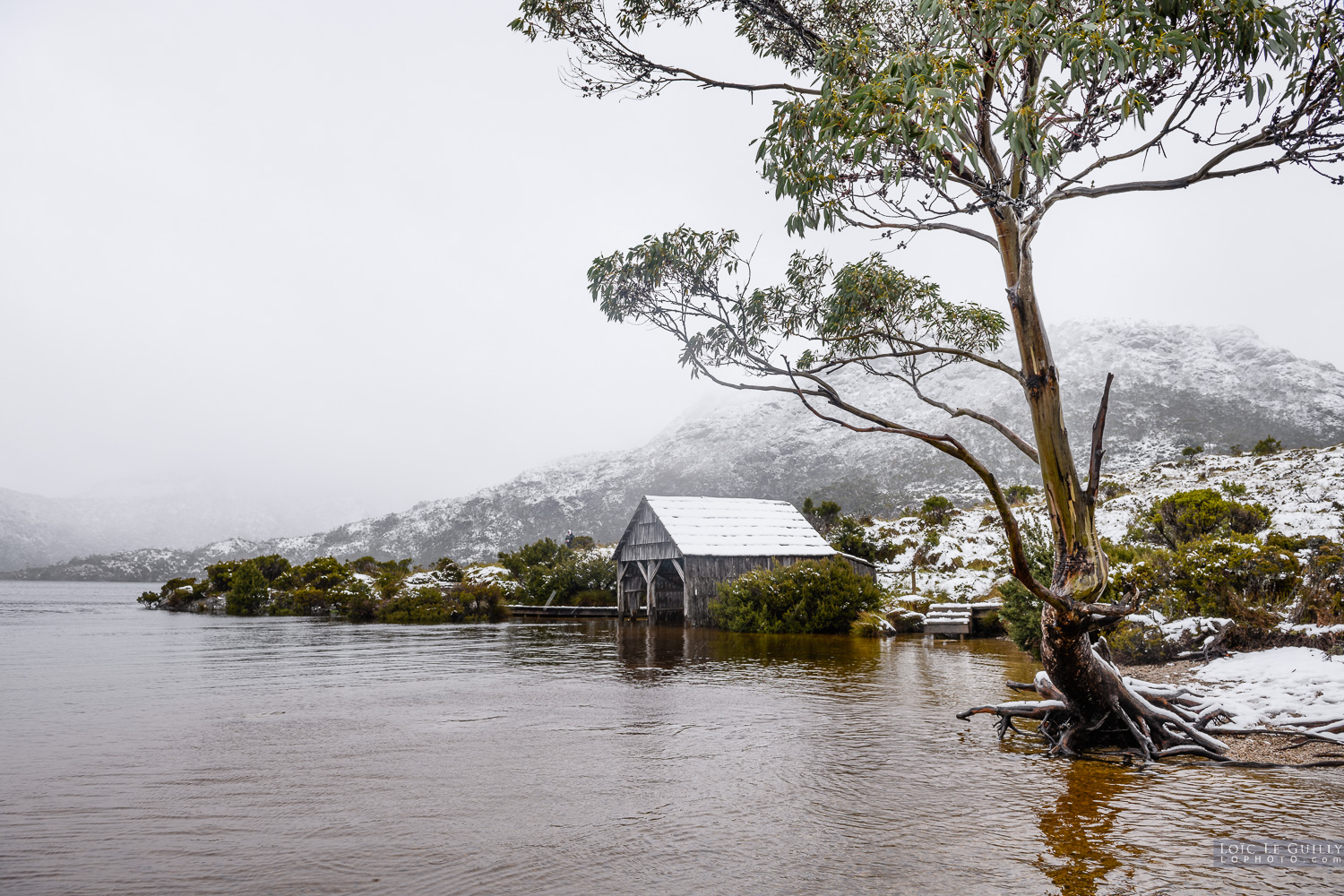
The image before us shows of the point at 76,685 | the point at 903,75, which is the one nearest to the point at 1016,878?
the point at 903,75

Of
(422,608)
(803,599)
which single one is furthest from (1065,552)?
(422,608)

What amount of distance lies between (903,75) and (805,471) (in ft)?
396

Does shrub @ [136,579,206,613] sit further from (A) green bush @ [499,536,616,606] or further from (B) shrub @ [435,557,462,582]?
(A) green bush @ [499,536,616,606]

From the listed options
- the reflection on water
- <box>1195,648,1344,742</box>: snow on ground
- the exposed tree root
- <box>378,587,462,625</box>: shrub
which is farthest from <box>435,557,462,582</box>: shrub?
the reflection on water

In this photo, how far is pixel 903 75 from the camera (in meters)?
6.33

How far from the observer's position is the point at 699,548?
94.8 ft

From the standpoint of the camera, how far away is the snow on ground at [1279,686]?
309 inches

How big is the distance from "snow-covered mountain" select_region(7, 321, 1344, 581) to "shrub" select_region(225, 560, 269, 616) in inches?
2418

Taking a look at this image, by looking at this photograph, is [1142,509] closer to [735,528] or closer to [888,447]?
[735,528]

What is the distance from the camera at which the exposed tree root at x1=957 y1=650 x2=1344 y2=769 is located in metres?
7.10

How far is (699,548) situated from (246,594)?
29679mm

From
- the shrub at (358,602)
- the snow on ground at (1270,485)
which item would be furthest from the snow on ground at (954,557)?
the shrub at (358,602)

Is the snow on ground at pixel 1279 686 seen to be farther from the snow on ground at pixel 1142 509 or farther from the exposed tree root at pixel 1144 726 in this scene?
the snow on ground at pixel 1142 509

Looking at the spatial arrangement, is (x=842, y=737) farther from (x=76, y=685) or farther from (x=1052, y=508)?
(x=76, y=685)
